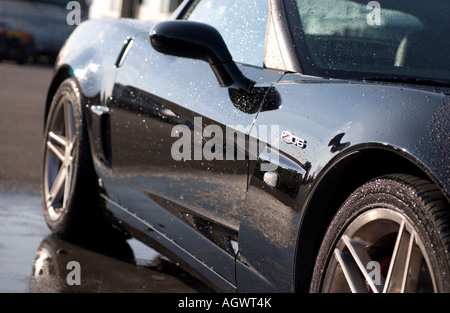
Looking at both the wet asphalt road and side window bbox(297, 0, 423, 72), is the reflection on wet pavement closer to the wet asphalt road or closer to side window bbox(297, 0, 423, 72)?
the wet asphalt road

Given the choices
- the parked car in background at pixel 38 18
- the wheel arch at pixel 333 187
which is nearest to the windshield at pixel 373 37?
the wheel arch at pixel 333 187

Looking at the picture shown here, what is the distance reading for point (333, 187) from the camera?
2658 millimetres

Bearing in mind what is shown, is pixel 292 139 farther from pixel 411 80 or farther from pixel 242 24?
pixel 242 24

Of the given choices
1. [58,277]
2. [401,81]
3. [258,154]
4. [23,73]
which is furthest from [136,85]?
[23,73]

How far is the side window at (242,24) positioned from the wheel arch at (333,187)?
894 millimetres

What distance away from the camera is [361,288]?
2.52 meters

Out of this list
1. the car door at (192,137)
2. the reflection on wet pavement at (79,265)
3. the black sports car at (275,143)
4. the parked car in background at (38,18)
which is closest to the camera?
the black sports car at (275,143)

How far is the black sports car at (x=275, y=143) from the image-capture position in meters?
2.40

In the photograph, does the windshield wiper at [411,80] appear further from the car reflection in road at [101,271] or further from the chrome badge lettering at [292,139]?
the car reflection in road at [101,271]

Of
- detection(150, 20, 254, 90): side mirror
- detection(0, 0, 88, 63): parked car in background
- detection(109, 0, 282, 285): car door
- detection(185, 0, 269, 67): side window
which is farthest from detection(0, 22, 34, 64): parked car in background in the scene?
detection(150, 20, 254, 90): side mirror

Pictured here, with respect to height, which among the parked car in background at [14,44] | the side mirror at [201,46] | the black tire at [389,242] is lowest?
the black tire at [389,242]

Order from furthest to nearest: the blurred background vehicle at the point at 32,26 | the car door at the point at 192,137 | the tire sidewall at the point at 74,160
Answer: the blurred background vehicle at the point at 32,26
the tire sidewall at the point at 74,160
the car door at the point at 192,137

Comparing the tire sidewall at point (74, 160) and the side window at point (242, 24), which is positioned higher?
the side window at point (242, 24)

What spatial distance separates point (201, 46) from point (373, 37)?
0.63 meters
